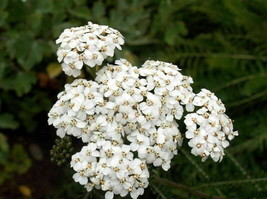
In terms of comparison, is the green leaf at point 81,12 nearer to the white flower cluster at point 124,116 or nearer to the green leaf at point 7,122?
the green leaf at point 7,122

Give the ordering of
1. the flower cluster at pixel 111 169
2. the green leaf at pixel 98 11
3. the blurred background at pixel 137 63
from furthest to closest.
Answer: the green leaf at pixel 98 11 < the blurred background at pixel 137 63 < the flower cluster at pixel 111 169

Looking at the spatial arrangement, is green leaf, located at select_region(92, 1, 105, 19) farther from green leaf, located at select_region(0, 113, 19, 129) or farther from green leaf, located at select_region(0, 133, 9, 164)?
green leaf, located at select_region(0, 133, 9, 164)

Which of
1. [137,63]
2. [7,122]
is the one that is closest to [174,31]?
[137,63]

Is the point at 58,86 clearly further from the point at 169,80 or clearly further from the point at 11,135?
the point at 169,80

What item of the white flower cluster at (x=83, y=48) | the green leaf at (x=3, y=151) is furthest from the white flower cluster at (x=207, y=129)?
the green leaf at (x=3, y=151)

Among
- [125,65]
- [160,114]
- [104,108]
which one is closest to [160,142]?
[160,114]

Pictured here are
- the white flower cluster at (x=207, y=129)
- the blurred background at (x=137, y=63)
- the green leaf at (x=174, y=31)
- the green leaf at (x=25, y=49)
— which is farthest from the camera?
the green leaf at (x=174, y=31)

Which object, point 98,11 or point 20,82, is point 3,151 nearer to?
point 20,82
